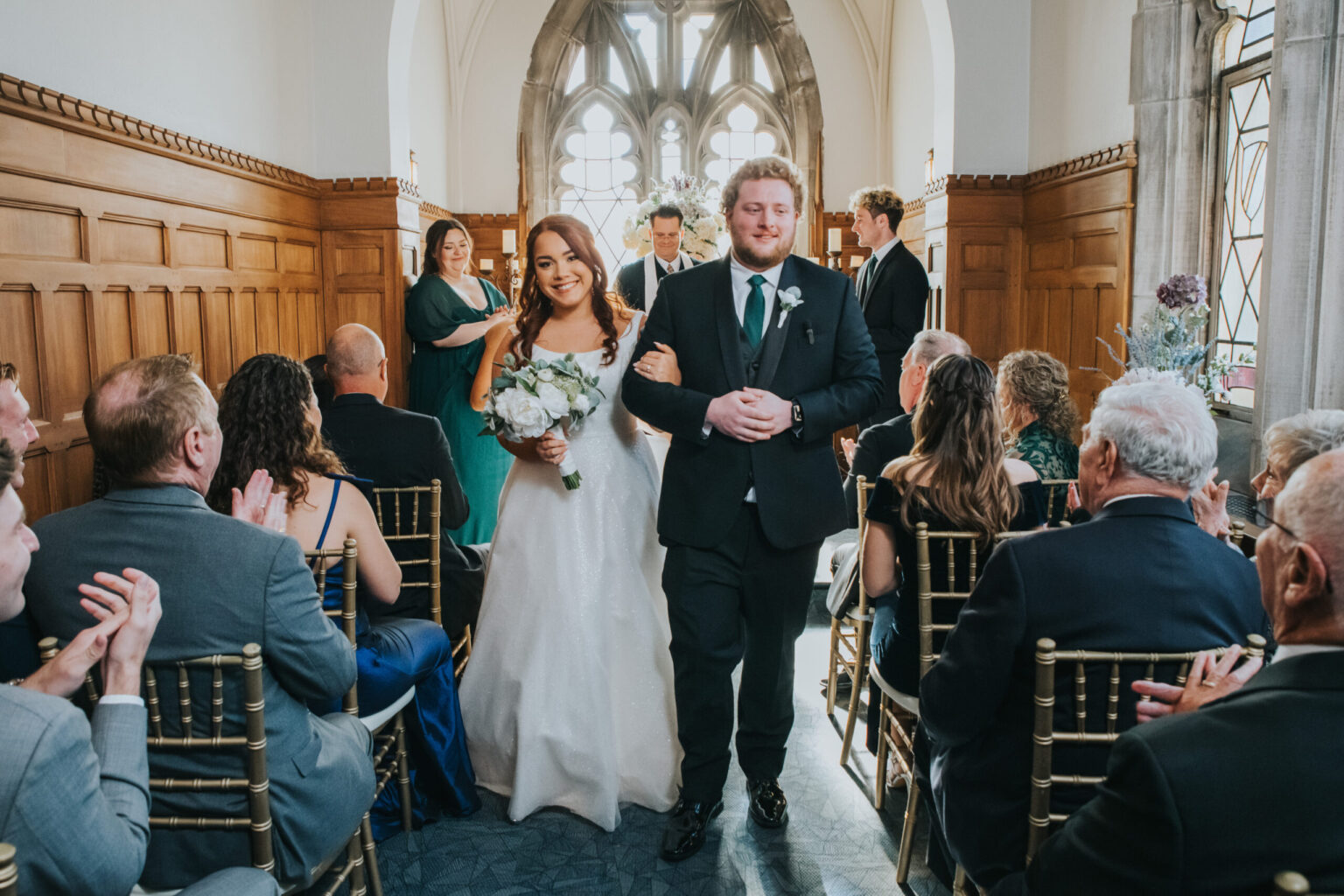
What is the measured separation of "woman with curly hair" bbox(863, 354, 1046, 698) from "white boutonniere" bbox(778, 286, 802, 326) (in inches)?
15.3

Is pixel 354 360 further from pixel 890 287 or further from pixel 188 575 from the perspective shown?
pixel 890 287

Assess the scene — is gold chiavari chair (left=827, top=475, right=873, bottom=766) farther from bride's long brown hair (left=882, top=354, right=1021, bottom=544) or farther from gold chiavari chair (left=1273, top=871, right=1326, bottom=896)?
gold chiavari chair (left=1273, top=871, right=1326, bottom=896)

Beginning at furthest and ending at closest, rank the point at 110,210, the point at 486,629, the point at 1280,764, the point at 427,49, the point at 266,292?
the point at 427,49
the point at 266,292
the point at 110,210
the point at 486,629
the point at 1280,764

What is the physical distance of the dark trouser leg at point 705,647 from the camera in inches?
106

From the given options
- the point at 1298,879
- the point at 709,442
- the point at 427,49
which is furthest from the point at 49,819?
the point at 427,49

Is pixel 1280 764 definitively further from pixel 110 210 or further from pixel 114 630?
pixel 110 210

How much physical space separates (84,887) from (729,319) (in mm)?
1902

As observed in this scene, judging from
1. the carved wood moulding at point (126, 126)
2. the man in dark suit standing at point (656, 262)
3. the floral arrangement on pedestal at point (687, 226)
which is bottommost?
the man in dark suit standing at point (656, 262)

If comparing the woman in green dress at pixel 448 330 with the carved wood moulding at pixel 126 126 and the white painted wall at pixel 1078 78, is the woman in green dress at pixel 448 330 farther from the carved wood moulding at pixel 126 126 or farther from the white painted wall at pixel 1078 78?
the white painted wall at pixel 1078 78

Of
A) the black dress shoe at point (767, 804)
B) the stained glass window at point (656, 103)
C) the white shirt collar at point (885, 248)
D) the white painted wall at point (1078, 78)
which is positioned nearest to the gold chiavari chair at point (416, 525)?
the black dress shoe at point (767, 804)

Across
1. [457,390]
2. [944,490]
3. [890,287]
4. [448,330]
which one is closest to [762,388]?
[944,490]

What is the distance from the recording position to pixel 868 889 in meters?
2.57

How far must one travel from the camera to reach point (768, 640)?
280cm

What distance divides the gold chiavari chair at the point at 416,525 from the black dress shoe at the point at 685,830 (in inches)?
35.6
